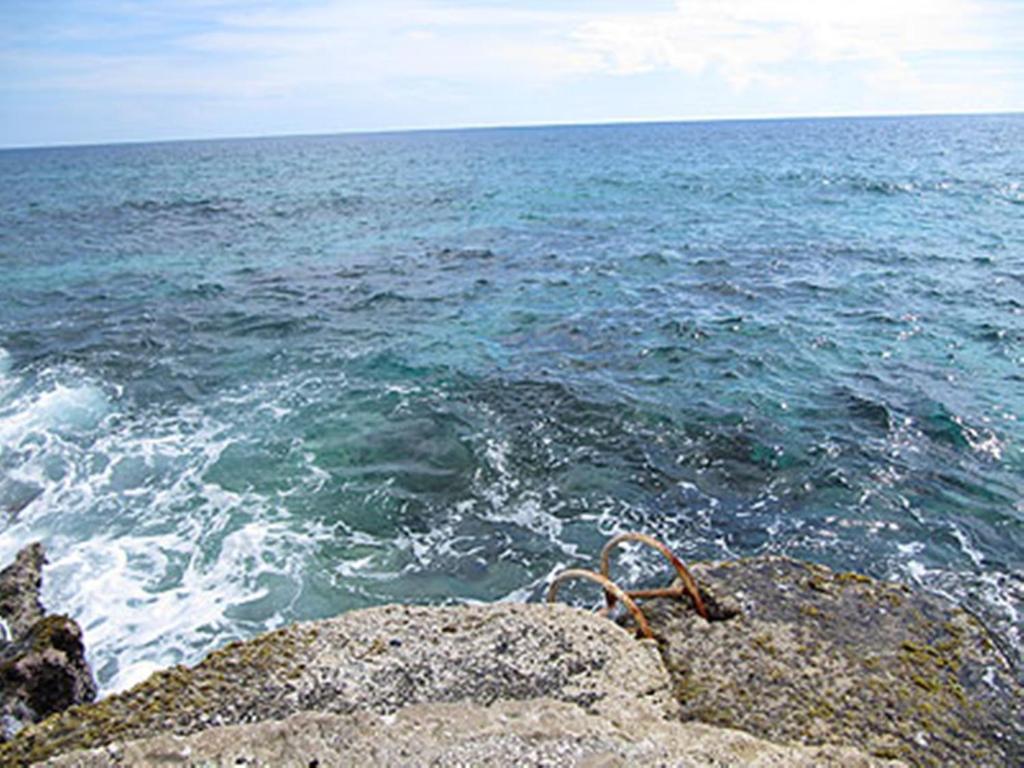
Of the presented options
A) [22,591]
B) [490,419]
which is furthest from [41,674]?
[490,419]

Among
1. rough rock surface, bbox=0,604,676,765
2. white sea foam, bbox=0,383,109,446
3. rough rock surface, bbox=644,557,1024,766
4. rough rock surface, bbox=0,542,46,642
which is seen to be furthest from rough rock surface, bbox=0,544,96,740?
white sea foam, bbox=0,383,109,446

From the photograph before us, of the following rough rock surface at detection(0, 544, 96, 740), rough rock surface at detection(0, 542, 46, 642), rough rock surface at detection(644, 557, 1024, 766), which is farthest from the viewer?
rough rock surface at detection(0, 542, 46, 642)

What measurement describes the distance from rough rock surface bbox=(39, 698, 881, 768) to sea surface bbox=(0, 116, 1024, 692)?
541 cm

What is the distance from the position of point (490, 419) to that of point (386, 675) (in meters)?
10.2

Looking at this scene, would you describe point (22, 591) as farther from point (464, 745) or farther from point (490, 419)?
point (490, 419)

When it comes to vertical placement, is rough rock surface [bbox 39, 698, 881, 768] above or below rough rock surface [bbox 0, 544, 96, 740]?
above

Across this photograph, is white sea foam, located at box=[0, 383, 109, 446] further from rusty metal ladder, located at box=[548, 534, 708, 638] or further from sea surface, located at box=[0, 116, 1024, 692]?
rusty metal ladder, located at box=[548, 534, 708, 638]

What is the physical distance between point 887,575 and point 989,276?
20.8 meters

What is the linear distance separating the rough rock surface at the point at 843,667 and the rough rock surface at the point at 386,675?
588 mm

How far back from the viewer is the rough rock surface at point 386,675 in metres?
5.04

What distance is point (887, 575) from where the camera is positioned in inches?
405

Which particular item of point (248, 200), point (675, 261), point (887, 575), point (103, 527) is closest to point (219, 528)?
point (103, 527)

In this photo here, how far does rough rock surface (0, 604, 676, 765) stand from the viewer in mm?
5039

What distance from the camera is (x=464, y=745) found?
4586 millimetres
